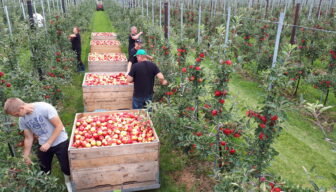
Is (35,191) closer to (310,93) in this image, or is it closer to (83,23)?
(310,93)

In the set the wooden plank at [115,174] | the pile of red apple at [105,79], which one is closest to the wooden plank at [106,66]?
the pile of red apple at [105,79]

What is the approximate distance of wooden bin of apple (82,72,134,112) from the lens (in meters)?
6.04

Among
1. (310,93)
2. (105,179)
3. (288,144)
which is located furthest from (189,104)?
(310,93)

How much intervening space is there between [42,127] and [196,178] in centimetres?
250

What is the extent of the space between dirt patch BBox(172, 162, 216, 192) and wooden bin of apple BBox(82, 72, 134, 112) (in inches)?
94.9

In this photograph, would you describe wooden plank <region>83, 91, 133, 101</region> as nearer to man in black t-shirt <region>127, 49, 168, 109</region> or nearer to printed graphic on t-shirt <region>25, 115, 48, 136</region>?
man in black t-shirt <region>127, 49, 168, 109</region>

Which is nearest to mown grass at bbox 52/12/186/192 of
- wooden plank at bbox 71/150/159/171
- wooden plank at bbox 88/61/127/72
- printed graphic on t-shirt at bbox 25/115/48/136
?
wooden plank at bbox 71/150/159/171

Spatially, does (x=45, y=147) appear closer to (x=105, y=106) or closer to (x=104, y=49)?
(x=105, y=106)

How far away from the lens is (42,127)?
134 inches

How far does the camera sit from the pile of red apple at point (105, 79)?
6367 millimetres

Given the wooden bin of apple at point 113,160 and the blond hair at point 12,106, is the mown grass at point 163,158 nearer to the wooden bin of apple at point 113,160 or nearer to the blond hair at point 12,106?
the wooden bin of apple at point 113,160

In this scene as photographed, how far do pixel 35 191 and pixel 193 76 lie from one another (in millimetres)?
2647

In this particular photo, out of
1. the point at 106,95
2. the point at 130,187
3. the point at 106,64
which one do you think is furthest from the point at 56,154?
the point at 106,64

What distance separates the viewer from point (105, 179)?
12.3ft
